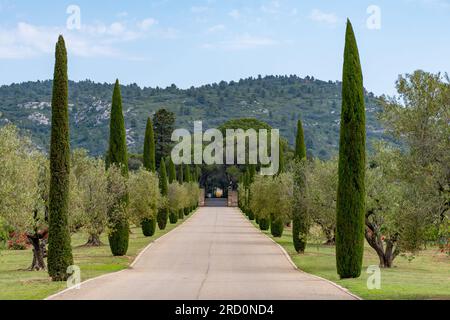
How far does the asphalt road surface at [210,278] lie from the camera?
776 inches

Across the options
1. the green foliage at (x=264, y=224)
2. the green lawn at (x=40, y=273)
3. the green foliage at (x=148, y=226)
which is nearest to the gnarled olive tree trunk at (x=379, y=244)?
the green lawn at (x=40, y=273)

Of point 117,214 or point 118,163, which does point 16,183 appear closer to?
point 117,214

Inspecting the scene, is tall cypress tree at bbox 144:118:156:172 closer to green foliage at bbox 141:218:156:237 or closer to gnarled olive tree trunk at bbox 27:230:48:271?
green foliage at bbox 141:218:156:237

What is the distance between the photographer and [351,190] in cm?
2625

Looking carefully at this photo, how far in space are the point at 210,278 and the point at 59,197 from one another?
6.22 meters

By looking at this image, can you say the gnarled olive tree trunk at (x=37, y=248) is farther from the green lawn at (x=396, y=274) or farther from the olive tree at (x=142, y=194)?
the olive tree at (x=142, y=194)

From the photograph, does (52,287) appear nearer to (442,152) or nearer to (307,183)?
(442,152)

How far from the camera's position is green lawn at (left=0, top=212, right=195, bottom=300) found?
20.6m

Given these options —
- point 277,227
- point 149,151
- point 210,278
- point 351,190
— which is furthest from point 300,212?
point 149,151

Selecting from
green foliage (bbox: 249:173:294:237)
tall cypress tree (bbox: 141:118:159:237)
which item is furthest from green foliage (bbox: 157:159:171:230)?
green foliage (bbox: 249:173:294:237)

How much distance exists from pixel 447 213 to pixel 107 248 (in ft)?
95.9

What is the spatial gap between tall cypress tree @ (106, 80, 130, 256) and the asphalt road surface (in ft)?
5.15

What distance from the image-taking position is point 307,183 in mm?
40406

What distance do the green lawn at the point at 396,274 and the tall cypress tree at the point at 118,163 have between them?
30.5ft
